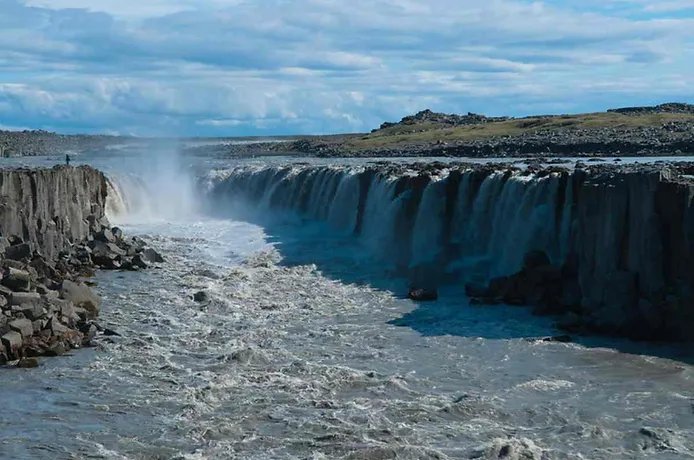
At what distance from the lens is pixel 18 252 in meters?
35.0

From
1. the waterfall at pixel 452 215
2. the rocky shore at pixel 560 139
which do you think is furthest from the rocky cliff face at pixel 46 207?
the rocky shore at pixel 560 139

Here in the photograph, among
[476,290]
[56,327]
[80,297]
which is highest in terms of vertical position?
[80,297]

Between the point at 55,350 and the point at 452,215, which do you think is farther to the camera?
the point at 452,215

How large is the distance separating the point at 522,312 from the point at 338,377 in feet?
31.8

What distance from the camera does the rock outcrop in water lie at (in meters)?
27.4

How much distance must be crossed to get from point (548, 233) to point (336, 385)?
14750 millimetres

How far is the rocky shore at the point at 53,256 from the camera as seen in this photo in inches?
1015

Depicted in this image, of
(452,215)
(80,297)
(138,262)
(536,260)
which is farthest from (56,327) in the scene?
(452,215)

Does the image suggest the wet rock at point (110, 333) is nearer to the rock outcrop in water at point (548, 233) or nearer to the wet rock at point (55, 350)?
the wet rock at point (55, 350)

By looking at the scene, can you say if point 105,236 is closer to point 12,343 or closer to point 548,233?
point 12,343

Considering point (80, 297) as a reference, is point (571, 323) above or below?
below

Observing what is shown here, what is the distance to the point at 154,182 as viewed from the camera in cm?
6581

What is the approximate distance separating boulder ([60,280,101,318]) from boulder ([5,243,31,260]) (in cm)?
524

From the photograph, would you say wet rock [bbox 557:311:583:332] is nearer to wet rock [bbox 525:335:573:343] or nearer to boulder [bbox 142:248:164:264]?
wet rock [bbox 525:335:573:343]
